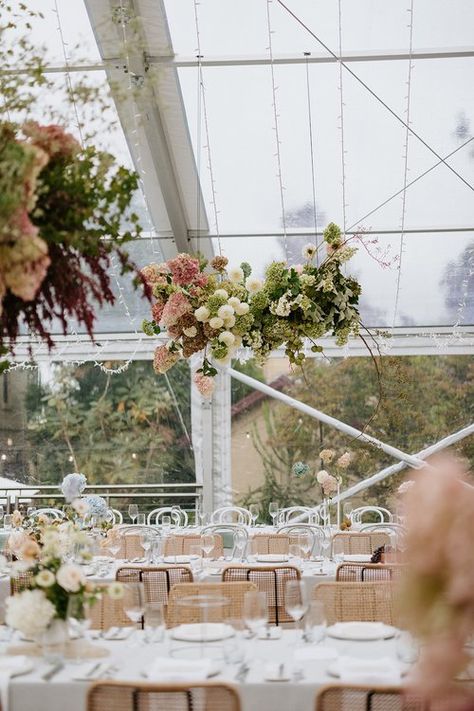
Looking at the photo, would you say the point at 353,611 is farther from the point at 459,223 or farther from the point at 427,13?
the point at 459,223

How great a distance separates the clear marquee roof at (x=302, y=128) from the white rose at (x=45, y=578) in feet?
14.9

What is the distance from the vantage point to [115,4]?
7.38 m

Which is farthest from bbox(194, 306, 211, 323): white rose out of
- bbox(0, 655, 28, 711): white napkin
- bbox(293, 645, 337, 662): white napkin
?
bbox(0, 655, 28, 711): white napkin

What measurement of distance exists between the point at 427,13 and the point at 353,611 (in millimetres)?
5220

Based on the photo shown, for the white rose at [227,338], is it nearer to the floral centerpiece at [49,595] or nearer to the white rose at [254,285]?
the white rose at [254,285]

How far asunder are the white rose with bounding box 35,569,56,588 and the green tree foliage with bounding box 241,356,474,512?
8.30 meters

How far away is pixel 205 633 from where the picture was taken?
3400 mm

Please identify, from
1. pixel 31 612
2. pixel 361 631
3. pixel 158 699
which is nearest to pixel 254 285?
pixel 361 631

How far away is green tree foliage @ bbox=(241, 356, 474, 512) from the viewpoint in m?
11.4

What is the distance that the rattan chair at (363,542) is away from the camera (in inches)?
299

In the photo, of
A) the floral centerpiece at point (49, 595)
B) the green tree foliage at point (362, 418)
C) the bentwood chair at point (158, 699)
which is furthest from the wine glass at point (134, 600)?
the green tree foliage at point (362, 418)

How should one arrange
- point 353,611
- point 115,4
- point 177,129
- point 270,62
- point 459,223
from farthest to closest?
point 459,223 → point 177,129 → point 270,62 → point 115,4 → point 353,611

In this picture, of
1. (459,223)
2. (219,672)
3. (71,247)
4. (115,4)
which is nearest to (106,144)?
(71,247)

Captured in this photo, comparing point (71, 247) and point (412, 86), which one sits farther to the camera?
point (412, 86)
